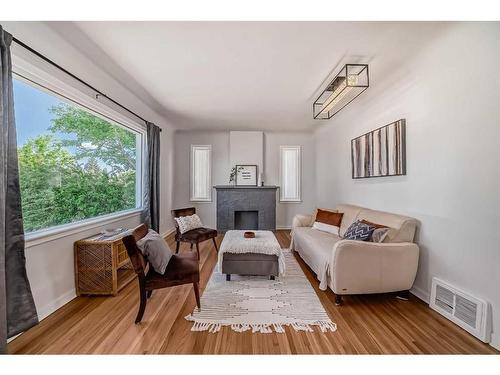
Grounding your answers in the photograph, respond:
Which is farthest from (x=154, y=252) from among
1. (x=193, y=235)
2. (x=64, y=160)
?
(x=193, y=235)

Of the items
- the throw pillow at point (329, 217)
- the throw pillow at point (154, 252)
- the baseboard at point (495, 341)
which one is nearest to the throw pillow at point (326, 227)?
the throw pillow at point (329, 217)

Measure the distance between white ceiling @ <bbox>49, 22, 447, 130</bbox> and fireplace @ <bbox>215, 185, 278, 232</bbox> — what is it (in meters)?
2.42

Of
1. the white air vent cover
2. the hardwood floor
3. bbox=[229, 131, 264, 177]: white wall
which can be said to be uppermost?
bbox=[229, 131, 264, 177]: white wall

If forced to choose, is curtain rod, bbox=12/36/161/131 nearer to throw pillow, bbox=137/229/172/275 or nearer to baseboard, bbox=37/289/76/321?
throw pillow, bbox=137/229/172/275

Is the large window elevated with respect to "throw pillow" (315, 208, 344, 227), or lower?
elevated

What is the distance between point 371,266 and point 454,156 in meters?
1.25

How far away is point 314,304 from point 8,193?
2704 millimetres

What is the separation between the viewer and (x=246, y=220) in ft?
19.4

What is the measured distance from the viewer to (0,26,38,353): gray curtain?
1578mm

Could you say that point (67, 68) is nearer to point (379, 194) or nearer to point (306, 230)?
point (306, 230)

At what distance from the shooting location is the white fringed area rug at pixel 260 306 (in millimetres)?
2002

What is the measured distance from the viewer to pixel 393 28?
2.04 meters

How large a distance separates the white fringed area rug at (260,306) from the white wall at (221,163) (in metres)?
3.24

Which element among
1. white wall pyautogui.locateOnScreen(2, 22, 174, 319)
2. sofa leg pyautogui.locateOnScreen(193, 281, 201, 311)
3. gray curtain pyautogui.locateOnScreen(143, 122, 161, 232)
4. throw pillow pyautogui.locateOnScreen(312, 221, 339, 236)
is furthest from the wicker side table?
throw pillow pyautogui.locateOnScreen(312, 221, 339, 236)
